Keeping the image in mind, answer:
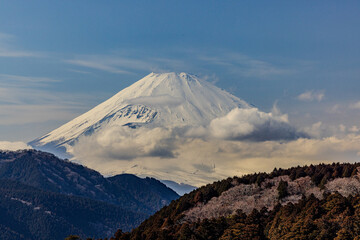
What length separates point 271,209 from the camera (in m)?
151

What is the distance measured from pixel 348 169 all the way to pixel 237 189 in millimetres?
30923

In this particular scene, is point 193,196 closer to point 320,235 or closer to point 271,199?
point 271,199

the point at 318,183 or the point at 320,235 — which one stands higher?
the point at 318,183

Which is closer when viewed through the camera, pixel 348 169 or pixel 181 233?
pixel 181 233

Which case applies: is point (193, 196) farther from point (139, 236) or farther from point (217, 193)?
point (139, 236)

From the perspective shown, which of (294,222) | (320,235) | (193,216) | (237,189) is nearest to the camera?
(320,235)

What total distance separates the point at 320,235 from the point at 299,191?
171 feet

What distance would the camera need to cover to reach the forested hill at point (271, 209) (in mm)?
119000

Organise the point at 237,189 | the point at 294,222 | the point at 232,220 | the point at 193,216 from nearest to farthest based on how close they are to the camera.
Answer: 1. the point at 294,222
2. the point at 232,220
3. the point at 193,216
4. the point at 237,189

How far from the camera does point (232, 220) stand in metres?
134

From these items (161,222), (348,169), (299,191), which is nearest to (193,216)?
(161,222)

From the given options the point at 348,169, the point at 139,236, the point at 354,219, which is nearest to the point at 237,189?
the point at 348,169

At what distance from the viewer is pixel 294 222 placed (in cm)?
12362

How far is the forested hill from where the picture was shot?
119 m
